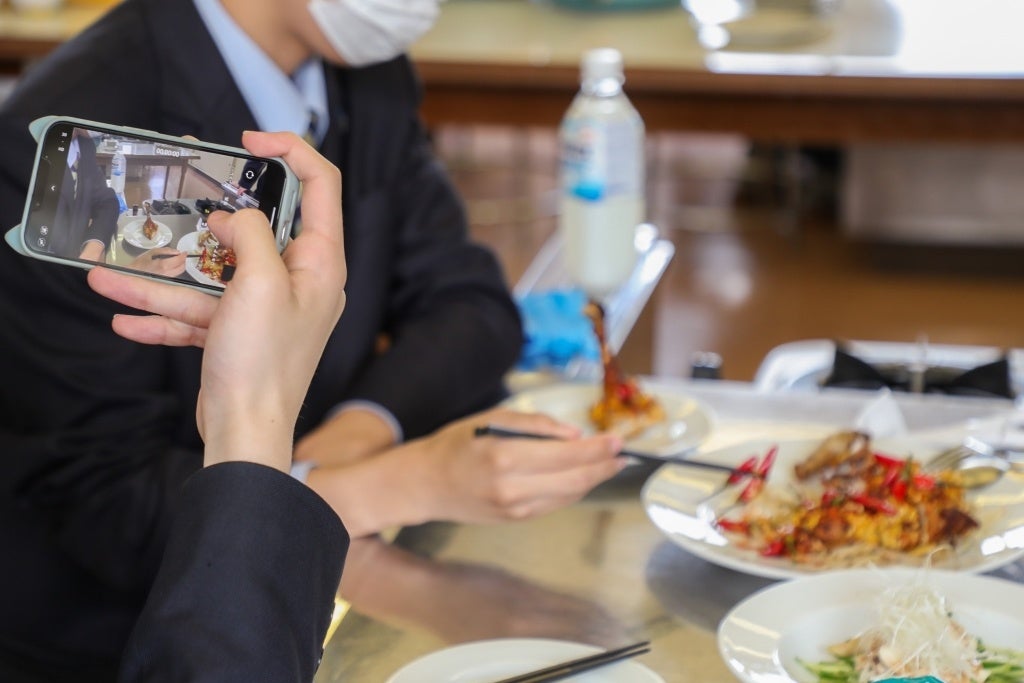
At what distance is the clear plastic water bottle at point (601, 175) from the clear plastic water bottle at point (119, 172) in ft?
2.62

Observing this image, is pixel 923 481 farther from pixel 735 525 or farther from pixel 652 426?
pixel 652 426

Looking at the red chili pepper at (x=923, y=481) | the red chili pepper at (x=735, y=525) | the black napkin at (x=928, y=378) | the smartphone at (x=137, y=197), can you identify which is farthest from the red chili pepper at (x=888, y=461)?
the smartphone at (x=137, y=197)

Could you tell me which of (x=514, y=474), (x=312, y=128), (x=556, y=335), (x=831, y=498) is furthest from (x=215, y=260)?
(x=556, y=335)

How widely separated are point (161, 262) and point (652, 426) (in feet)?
1.96

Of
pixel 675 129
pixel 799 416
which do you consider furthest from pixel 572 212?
pixel 675 129

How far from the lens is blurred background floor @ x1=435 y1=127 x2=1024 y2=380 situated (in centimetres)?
343

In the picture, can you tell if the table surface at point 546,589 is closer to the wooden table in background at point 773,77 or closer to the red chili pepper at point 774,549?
the red chili pepper at point 774,549

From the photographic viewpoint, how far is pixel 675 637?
954mm

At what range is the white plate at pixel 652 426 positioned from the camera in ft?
4.11

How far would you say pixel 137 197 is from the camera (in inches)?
34.1

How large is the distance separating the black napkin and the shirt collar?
2.27ft

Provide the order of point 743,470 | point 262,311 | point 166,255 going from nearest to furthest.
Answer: point 262,311, point 166,255, point 743,470

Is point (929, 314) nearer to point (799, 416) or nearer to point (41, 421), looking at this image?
point (799, 416)

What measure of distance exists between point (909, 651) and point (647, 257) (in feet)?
3.85
